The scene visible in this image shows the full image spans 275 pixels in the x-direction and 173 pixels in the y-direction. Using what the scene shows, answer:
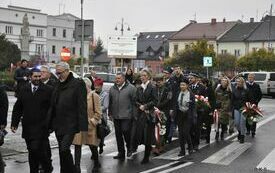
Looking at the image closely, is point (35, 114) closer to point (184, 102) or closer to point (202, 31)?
point (184, 102)

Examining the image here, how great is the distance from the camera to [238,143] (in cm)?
1395

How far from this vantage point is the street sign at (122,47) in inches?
1199

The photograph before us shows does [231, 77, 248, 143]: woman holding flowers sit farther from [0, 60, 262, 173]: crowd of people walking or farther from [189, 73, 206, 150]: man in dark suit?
[189, 73, 206, 150]: man in dark suit

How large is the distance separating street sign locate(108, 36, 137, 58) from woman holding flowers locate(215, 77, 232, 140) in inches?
632

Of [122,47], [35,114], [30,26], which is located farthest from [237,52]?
[35,114]

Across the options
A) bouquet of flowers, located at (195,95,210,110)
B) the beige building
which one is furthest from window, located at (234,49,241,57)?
bouquet of flowers, located at (195,95,210,110)

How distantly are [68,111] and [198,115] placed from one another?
6.23m

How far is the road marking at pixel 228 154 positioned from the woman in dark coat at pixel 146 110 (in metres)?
1.29

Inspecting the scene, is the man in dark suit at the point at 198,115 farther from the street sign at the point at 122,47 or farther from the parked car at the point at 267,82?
the parked car at the point at 267,82

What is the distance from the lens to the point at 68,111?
7906 millimetres

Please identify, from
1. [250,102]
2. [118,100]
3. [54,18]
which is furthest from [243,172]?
[54,18]

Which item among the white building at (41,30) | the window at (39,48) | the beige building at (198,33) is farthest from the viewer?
the window at (39,48)

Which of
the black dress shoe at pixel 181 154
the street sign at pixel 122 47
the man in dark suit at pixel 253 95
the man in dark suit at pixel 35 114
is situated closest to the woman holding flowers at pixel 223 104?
the man in dark suit at pixel 253 95

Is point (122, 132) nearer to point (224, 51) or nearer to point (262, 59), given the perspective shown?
point (262, 59)
